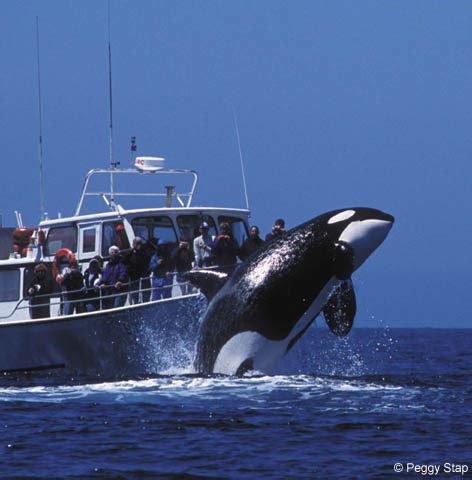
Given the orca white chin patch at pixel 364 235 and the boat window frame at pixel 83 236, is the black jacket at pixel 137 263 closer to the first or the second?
the boat window frame at pixel 83 236

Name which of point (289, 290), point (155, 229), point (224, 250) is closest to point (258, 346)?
point (289, 290)

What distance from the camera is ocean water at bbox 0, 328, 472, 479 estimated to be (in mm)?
14758

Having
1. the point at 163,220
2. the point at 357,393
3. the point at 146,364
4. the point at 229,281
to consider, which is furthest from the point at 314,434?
the point at 163,220

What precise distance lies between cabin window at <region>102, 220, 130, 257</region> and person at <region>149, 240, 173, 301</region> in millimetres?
1475

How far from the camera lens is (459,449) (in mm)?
15711

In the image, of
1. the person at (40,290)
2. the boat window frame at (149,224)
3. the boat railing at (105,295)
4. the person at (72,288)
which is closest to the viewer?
the boat railing at (105,295)

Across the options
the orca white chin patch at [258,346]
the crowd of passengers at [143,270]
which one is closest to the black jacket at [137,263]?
the crowd of passengers at [143,270]

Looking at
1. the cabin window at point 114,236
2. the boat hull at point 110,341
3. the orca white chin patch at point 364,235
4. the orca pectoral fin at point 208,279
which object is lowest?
the boat hull at point 110,341

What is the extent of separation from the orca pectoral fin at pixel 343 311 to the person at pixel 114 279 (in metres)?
6.06

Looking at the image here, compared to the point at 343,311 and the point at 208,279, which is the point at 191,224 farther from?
the point at 343,311

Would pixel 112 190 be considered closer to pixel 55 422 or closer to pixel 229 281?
pixel 229 281

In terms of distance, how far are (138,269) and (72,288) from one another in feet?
5.41

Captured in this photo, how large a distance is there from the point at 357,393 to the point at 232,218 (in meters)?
9.61

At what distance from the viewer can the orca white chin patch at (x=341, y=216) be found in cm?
2086
